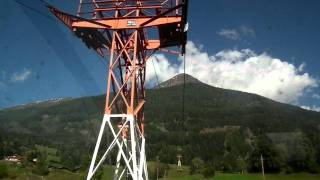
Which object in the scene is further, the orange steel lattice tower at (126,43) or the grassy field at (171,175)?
the grassy field at (171,175)

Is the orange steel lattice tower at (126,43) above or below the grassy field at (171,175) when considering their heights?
above

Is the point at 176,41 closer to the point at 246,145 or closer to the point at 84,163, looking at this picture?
the point at 84,163

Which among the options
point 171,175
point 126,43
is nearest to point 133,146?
point 126,43

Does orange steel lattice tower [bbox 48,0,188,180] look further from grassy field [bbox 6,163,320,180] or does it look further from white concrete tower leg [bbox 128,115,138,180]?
grassy field [bbox 6,163,320,180]

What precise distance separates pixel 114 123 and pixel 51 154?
175 meters

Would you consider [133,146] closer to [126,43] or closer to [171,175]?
[126,43]

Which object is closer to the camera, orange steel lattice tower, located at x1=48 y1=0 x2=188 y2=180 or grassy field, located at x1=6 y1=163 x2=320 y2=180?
orange steel lattice tower, located at x1=48 y1=0 x2=188 y2=180

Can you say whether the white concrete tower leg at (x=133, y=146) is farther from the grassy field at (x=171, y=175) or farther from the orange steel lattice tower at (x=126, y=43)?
the grassy field at (x=171, y=175)

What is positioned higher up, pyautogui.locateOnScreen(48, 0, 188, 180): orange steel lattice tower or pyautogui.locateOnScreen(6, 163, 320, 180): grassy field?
pyautogui.locateOnScreen(48, 0, 188, 180): orange steel lattice tower

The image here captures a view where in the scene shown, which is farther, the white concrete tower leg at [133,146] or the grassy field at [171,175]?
the grassy field at [171,175]

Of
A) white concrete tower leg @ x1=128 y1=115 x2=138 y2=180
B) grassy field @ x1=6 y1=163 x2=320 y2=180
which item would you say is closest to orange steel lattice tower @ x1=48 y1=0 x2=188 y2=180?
white concrete tower leg @ x1=128 y1=115 x2=138 y2=180

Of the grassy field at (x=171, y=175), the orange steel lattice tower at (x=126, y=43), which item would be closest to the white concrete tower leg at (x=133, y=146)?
the orange steel lattice tower at (x=126, y=43)

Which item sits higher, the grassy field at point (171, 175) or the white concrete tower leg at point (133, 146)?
the white concrete tower leg at point (133, 146)

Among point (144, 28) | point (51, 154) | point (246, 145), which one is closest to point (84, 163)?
point (51, 154)
